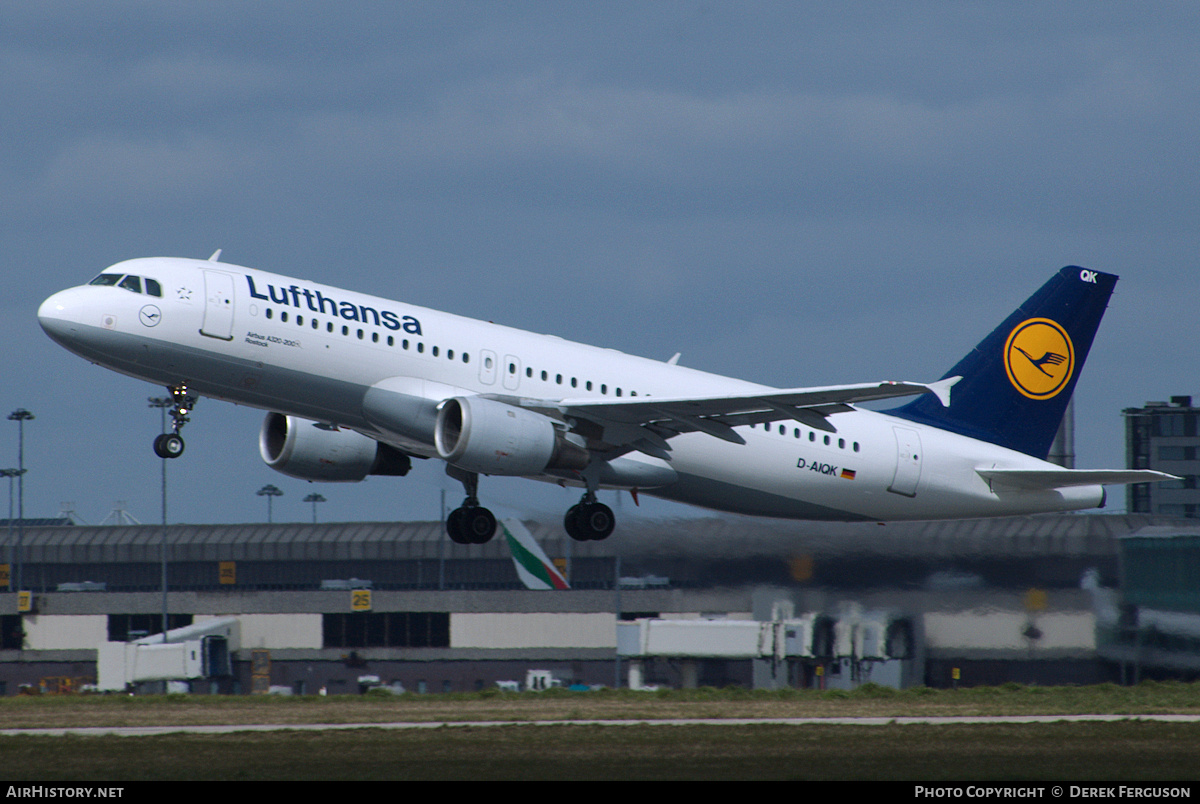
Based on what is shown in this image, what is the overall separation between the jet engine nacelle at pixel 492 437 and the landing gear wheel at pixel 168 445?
17.3 ft

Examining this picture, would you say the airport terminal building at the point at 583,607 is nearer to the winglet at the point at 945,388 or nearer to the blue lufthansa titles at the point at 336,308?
the winglet at the point at 945,388

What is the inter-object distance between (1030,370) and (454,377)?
15.7 meters

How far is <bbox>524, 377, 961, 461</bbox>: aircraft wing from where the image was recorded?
95.5 ft

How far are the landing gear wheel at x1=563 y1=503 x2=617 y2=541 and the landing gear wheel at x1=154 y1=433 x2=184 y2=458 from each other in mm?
8501

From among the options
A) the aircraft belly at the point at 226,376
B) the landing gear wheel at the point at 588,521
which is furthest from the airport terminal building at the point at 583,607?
the aircraft belly at the point at 226,376

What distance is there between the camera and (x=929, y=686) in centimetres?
3547

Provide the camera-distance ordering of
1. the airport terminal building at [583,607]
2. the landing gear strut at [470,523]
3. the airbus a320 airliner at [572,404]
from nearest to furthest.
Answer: the airbus a320 airliner at [572,404] < the landing gear strut at [470,523] < the airport terminal building at [583,607]

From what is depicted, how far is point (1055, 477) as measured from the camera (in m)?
35.4

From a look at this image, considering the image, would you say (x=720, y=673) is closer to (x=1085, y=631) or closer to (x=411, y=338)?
(x=1085, y=631)

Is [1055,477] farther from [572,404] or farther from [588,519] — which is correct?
[572,404]

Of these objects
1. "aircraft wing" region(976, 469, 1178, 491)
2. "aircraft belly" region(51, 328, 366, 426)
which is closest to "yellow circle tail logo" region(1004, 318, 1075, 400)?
"aircraft wing" region(976, 469, 1178, 491)

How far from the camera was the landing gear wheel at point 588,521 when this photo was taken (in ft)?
109

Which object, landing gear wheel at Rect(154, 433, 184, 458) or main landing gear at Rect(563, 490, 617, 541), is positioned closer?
landing gear wheel at Rect(154, 433, 184, 458)

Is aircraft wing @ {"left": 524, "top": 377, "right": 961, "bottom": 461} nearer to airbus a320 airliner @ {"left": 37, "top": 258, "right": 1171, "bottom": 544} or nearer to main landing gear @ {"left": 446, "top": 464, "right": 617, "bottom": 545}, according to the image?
airbus a320 airliner @ {"left": 37, "top": 258, "right": 1171, "bottom": 544}
